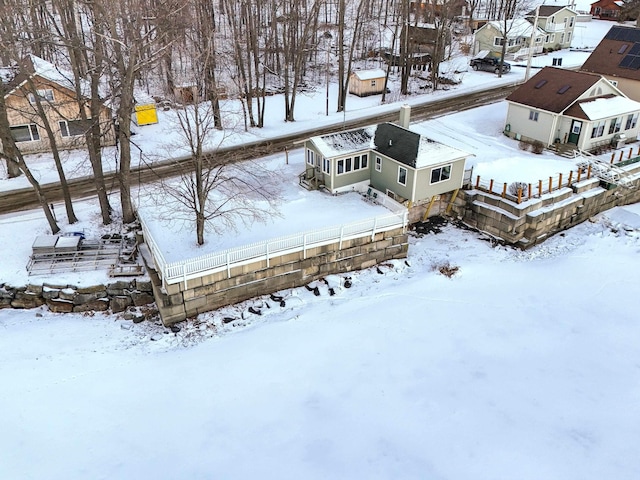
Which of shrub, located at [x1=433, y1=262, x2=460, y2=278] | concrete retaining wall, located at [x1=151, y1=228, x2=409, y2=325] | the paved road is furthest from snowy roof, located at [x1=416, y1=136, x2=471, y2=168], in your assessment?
the paved road

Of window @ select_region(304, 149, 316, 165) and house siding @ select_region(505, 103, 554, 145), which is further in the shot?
house siding @ select_region(505, 103, 554, 145)

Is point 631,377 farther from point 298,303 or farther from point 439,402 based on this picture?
point 298,303

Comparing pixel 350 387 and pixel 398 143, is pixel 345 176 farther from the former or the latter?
pixel 350 387

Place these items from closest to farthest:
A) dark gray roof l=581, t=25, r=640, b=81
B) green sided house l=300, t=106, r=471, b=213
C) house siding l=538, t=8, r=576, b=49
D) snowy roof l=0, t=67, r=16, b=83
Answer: green sided house l=300, t=106, r=471, b=213 < snowy roof l=0, t=67, r=16, b=83 < dark gray roof l=581, t=25, r=640, b=81 < house siding l=538, t=8, r=576, b=49

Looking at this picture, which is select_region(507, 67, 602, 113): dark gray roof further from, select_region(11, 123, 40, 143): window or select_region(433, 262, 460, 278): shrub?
select_region(11, 123, 40, 143): window

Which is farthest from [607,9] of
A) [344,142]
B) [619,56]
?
[344,142]

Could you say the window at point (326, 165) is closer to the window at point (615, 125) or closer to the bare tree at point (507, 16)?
the window at point (615, 125)

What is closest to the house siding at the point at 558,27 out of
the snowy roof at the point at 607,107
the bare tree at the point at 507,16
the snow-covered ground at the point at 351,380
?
the bare tree at the point at 507,16
